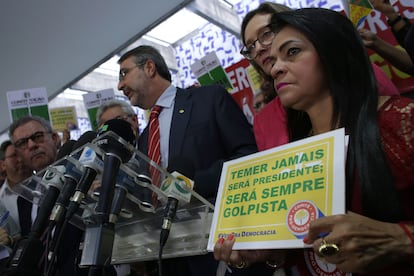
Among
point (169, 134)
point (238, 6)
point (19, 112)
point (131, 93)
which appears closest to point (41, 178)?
point (169, 134)

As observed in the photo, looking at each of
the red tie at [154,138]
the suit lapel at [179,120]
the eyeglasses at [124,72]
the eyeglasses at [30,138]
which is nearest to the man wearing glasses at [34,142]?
the eyeglasses at [30,138]

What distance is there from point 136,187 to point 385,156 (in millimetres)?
540

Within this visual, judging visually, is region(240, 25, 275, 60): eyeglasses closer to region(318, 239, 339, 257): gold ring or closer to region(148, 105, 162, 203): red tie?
region(148, 105, 162, 203): red tie

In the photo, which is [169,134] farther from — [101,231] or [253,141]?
[101,231]

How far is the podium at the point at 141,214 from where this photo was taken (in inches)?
32.8

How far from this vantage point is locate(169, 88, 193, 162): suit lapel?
4.72 ft

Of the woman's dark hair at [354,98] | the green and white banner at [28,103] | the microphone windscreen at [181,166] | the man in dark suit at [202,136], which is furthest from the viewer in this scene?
the green and white banner at [28,103]

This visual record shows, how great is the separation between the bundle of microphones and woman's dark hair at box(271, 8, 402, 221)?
0.38m

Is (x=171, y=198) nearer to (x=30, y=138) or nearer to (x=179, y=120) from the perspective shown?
(x=179, y=120)

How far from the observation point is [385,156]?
0.70m

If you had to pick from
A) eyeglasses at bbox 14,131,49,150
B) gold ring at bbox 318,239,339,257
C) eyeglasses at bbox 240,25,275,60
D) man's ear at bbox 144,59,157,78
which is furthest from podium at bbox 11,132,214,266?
eyeglasses at bbox 14,131,49,150

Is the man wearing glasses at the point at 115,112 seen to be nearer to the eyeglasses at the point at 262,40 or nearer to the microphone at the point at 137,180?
the eyeglasses at the point at 262,40

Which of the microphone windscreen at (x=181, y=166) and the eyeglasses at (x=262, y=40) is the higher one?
the eyeglasses at (x=262, y=40)

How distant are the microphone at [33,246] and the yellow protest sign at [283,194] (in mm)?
380
